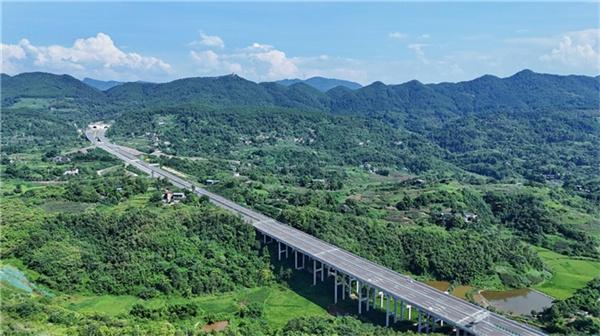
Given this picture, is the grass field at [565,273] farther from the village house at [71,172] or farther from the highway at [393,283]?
the village house at [71,172]

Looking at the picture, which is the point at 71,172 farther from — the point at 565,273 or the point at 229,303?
the point at 565,273

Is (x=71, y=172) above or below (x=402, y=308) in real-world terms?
above

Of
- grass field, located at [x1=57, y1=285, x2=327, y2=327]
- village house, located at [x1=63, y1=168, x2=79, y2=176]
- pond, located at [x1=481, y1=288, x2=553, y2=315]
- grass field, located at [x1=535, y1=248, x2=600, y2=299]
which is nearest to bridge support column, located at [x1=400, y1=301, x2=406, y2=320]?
grass field, located at [x1=57, y1=285, x2=327, y2=327]

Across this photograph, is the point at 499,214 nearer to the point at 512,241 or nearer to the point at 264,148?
the point at 512,241

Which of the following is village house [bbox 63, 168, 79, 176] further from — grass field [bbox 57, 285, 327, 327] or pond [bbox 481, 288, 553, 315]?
pond [bbox 481, 288, 553, 315]

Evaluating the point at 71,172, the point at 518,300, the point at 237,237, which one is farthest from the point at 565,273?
the point at 71,172

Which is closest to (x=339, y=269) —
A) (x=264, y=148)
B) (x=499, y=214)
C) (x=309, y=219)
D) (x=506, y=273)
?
(x=309, y=219)
